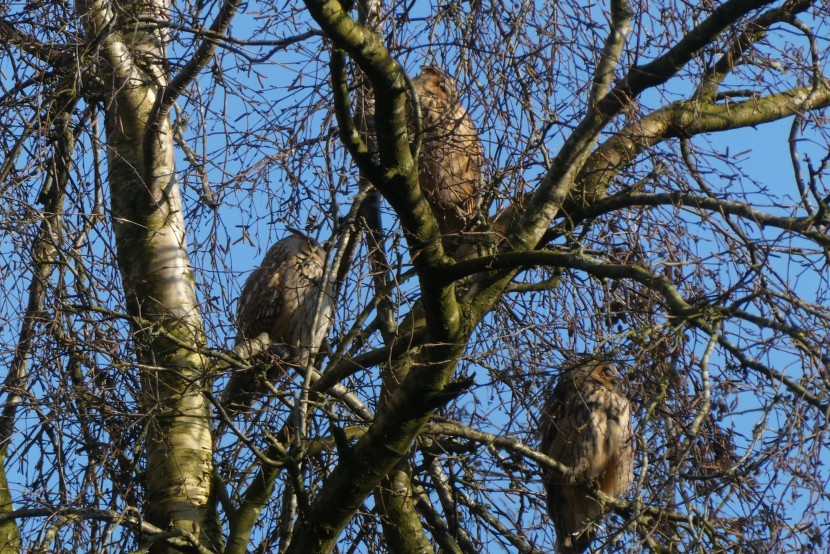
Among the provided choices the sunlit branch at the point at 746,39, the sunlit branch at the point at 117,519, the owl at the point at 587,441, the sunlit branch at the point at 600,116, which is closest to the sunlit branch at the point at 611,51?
the sunlit branch at the point at 600,116

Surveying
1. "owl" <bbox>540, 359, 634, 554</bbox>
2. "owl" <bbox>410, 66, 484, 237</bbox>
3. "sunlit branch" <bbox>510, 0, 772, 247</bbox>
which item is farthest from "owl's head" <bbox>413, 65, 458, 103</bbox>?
"owl" <bbox>540, 359, 634, 554</bbox>

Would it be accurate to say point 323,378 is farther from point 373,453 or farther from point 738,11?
point 738,11

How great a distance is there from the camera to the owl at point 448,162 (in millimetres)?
4861

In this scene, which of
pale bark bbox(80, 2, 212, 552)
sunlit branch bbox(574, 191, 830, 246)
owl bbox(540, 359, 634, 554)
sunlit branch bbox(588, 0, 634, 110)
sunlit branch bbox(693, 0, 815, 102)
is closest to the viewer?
sunlit branch bbox(574, 191, 830, 246)

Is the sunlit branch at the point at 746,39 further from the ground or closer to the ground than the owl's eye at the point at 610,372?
further from the ground

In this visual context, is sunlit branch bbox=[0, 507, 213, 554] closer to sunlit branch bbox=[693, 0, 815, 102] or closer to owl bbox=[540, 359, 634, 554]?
owl bbox=[540, 359, 634, 554]

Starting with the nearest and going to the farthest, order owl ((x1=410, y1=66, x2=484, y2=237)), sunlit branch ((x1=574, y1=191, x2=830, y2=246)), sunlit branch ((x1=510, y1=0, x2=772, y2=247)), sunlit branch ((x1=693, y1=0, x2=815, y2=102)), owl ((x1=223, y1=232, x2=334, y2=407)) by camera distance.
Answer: sunlit branch ((x1=574, y1=191, x2=830, y2=246)) → sunlit branch ((x1=510, y1=0, x2=772, y2=247)) → sunlit branch ((x1=693, y1=0, x2=815, y2=102)) → owl ((x1=410, y1=66, x2=484, y2=237)) → owl ((x1=223, y1=232, x2=334, y2=407))

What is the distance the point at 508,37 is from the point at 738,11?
88 centimetres

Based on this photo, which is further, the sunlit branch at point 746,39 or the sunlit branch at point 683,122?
the sunlit branch at point 683,122

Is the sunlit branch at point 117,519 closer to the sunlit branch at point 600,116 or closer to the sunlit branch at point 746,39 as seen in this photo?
the sunlit branch at point 600,116

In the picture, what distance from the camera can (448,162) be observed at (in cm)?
521

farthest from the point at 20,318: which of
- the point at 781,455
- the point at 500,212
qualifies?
the point at 781,455

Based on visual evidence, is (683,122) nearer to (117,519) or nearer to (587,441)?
(587,441)

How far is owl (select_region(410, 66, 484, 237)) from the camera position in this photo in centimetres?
486
